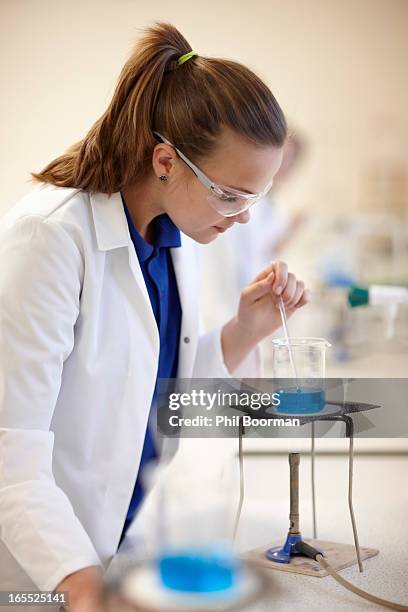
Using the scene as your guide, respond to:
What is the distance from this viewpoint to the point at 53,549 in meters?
1.03

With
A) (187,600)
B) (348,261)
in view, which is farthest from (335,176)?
(187,600)

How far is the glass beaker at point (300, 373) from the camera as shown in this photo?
1.15 meters

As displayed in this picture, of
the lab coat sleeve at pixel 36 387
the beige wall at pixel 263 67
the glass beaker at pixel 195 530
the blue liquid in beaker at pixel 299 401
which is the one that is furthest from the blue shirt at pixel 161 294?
the beige wall at pixel 263 67

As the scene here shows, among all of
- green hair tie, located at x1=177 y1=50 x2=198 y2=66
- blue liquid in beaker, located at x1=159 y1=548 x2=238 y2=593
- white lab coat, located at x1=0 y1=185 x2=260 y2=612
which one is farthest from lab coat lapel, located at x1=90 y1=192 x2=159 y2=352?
blue liquid in beaker, located at x1=159 y1=548 x2=238 y2=593

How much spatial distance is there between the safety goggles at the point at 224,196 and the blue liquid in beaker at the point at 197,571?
73cm

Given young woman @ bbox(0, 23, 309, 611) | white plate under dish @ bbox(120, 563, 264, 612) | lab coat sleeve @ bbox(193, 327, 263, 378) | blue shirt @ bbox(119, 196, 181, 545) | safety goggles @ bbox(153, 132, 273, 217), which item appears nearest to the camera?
white plate under dish @ bbox(120, 563, 264, 612)

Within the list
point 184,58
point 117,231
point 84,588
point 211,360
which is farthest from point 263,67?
point 84,588

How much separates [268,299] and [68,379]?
49 centimetres

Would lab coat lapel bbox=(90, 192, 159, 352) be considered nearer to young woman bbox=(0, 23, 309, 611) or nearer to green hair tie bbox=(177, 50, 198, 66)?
young woman bbox=(0, 23, 309, 611)

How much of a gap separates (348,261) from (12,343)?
3115 millimetres

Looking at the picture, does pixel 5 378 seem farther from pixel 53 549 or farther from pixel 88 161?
pixel 88 161

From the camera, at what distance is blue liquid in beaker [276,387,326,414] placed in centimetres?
115

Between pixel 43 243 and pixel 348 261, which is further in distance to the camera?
pixel 348 261

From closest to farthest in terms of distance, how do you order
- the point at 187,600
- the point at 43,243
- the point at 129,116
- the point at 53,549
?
the point at 187,600
the point at 53,549
the point at 43,243
the point at 129,116
